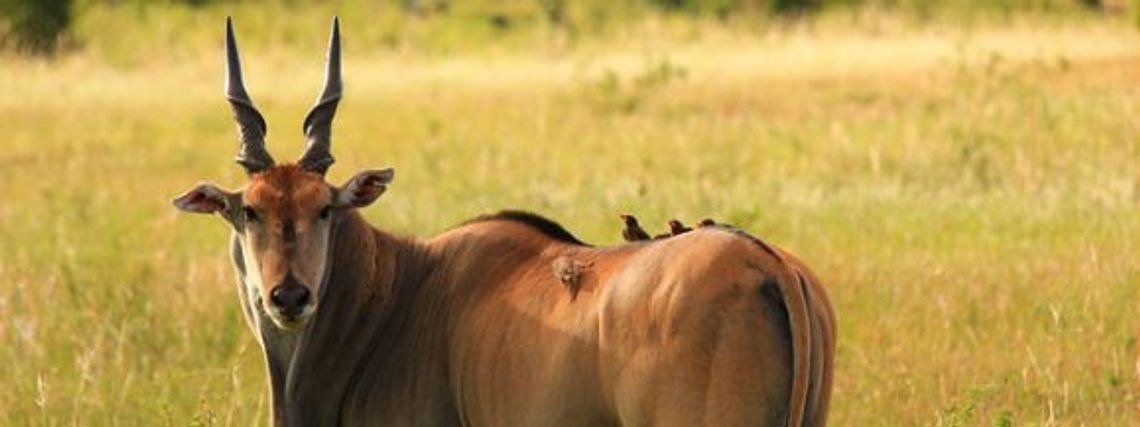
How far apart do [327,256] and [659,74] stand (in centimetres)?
1832

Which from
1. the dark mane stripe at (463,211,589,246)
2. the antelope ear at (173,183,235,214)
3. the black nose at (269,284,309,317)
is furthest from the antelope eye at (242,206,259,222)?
the dark mane stripe at (463,211,589,246)

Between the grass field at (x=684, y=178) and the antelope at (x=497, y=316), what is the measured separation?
4.61 feet

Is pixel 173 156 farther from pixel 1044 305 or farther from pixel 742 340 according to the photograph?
pixel 742 340

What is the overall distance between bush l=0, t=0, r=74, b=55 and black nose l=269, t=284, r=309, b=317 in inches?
1111

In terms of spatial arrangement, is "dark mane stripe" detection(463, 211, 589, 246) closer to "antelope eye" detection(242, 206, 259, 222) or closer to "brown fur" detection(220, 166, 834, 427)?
"brown fur" detection(220, 166, 834, 427)

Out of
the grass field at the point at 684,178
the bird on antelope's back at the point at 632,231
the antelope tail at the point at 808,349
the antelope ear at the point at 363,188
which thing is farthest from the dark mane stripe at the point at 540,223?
the grass field at the point at 684,178

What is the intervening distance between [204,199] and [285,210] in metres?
0.44

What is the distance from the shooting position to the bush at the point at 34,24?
35.8 m

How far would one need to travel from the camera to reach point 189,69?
3344 cm

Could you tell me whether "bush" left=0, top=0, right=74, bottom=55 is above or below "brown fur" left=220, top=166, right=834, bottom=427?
below

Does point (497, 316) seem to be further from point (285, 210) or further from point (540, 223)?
point (285, 210)

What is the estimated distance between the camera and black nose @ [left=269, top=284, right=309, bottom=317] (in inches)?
309

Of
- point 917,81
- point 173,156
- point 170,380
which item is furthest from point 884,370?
point 917,81

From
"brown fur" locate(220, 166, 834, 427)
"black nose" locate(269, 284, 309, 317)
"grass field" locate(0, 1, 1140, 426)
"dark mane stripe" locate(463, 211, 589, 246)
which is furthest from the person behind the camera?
"grass field" locate(0, 1, 1140, 426)
